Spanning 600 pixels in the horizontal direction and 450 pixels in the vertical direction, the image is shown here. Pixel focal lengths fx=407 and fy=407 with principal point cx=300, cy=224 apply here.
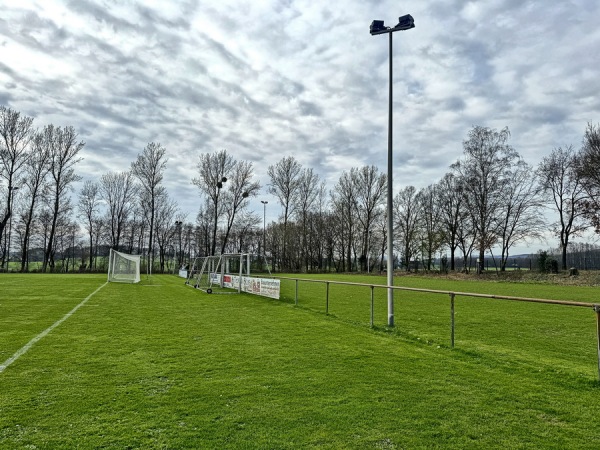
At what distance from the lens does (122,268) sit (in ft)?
103

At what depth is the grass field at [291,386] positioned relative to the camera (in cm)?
368

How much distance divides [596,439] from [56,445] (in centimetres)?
472

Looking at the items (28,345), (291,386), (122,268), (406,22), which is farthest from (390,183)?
(122,268)

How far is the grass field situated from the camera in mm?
3676

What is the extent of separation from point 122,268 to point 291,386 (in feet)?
97.4

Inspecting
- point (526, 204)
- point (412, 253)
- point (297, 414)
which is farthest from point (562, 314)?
point (412, 253)

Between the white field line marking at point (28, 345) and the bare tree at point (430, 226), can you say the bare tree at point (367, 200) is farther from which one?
the white field line marking at point (28, 345)

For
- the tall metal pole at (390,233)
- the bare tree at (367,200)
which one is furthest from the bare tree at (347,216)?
the tall metal pole at (390,233)

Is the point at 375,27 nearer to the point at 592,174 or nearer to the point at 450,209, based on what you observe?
the point at 592,174

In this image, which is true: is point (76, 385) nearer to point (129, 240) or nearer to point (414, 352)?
point (414, 352)

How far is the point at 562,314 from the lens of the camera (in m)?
13.4

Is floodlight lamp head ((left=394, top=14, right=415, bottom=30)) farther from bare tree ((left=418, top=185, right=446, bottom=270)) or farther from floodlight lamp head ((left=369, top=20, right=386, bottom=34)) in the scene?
bare tree ((left=418, top=185, right=446, bottom=270))

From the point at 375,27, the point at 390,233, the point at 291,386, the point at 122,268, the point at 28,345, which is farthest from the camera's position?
the point at 122,268

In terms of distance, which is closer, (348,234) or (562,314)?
(562,314)
